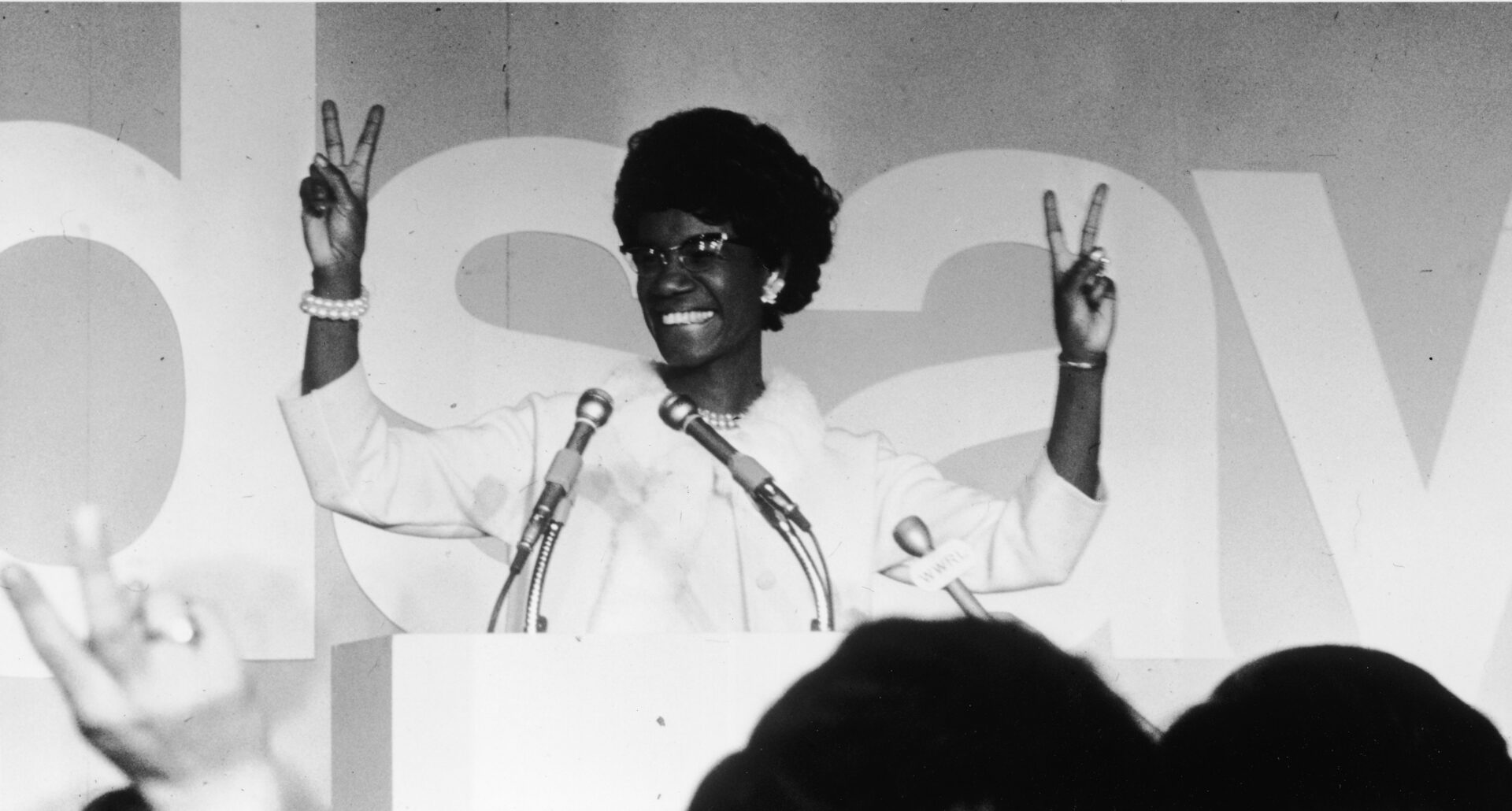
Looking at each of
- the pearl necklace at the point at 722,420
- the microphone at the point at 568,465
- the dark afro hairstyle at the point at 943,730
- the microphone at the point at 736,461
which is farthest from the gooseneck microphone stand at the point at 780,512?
the dark afro hairstyle at the point at 943,730

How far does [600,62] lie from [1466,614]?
6.08ft

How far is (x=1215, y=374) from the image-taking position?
3367 millimetres

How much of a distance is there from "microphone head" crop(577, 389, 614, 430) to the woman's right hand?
0.60 meters

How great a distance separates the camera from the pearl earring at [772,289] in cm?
318

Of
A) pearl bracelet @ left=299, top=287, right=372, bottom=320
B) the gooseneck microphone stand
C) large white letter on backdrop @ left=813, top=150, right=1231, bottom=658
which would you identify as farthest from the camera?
large white letter on backdrop @ left=813, top=150, right=1231, bottom=658

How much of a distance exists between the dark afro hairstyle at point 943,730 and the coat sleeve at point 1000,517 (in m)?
1.80

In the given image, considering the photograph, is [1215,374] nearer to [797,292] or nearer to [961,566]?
[797,292]

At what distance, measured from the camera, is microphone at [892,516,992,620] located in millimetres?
2533

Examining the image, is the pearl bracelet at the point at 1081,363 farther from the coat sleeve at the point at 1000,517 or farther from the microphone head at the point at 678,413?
the microphone head at the point at 678,413

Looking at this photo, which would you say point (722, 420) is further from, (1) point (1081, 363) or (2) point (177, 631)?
(2) point (177, 631)

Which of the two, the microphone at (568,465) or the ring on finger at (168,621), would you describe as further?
the ring on finger at (168,621)

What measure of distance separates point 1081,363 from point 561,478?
111 cm

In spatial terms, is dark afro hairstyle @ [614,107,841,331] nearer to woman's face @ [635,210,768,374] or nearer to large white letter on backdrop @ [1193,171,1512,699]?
woman's face @ [635,210,768,374]

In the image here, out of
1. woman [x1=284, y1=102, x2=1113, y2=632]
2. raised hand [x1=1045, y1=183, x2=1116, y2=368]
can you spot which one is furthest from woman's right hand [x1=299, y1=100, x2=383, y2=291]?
raised hand [x1=1045, y1=183, x2=1116, y2=368]
